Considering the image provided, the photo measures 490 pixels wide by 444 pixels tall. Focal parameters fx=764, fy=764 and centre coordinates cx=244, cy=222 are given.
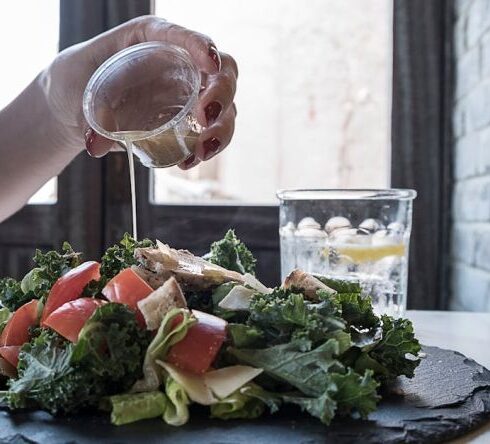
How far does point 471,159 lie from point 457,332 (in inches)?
26.5

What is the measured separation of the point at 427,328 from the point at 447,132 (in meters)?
0.88

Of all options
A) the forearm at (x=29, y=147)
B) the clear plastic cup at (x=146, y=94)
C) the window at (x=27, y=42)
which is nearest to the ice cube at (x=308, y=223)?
the clear plastic cup at (x=146, y=94)

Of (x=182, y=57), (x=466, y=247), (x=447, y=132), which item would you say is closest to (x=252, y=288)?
(x=182, y=57)

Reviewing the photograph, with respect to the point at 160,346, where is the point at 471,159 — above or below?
above

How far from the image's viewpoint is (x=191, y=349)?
86 cm

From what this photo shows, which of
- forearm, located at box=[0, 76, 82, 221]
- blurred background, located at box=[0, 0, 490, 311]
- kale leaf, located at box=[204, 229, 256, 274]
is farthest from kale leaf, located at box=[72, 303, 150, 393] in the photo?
blurred background, located at box=[0, 0, 490, 311]

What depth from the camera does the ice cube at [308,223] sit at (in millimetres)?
1626

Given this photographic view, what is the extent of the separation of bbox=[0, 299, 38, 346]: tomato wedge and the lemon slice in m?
0.75

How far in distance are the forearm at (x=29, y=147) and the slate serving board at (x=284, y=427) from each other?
1143mm

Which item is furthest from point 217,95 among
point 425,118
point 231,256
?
point 425,118

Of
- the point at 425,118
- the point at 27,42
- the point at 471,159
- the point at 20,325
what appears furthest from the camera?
the point at 27,42

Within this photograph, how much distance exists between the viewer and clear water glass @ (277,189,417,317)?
160cm

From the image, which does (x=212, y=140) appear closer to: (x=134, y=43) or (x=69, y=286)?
(x=134, y=43)

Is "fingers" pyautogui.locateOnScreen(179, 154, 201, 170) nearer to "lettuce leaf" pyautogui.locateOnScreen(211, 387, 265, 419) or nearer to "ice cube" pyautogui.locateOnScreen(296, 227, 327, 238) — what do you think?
"ice cube" pyautogui.locateOnScreen(296, 227, 327, 238)
